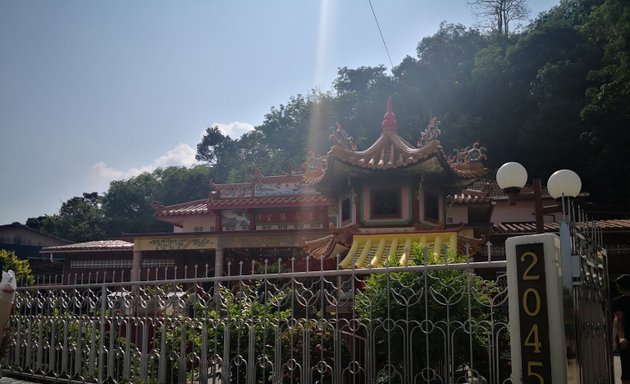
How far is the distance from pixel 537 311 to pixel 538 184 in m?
4.03

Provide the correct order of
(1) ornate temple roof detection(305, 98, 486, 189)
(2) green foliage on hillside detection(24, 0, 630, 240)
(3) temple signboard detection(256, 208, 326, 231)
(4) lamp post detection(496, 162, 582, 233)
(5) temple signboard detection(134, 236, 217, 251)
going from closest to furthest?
1. (4) lamp post detection(496, 162, 582, 233)
2. (1) ornate temple roof detection(305, 98, 486, 189)
3. (5) temple signboard detection(134, 236, 217, 251)
4. (3) temple signboard detection(256, 208, 326, 231)
5. (2) green foliage on hillside detection(24, 0, 630, 240)

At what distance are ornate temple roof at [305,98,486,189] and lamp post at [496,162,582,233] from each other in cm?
452

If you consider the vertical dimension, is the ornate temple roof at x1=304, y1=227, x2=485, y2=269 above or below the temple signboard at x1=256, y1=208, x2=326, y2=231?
below

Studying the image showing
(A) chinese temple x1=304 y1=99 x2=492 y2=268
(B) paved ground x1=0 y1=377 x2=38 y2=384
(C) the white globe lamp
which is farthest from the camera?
(A) chinese temple x1=304 y1=99 x2=492 y2=268

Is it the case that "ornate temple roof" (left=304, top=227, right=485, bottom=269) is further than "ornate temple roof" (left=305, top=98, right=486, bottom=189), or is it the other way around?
"ornate temple roof" (left=305, top=98, right=486, bottom=189)

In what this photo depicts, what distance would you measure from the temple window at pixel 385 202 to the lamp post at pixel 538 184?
16.5ft

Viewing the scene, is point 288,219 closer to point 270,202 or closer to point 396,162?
point 270,202

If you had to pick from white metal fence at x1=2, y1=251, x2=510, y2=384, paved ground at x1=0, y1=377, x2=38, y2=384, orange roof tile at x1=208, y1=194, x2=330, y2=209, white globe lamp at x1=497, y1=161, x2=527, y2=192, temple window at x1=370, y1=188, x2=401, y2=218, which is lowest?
paved ground at x1=0, y1=377, x2=38, y2=384

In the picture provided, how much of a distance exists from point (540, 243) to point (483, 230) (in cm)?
1203

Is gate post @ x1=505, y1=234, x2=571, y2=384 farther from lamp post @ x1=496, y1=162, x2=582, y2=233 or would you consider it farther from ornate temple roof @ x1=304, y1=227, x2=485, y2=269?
ornate temple roof @ x1=304, y1=227, x2=485, y2=269

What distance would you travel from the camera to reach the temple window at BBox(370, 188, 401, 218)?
41.9 feet

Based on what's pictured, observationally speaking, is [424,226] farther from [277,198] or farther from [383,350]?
[277,198]

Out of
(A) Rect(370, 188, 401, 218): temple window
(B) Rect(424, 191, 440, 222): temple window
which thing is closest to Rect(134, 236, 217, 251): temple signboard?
(A) Rect(370, 188, 401, 218): temple window

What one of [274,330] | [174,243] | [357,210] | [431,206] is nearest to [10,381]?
[274,330]
